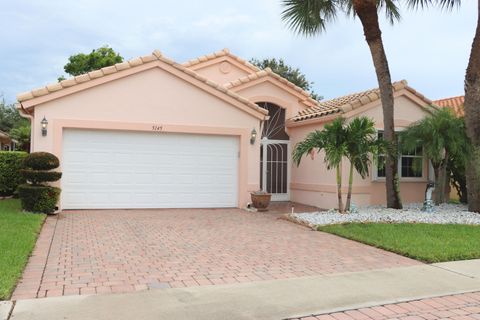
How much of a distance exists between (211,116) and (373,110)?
199 inches

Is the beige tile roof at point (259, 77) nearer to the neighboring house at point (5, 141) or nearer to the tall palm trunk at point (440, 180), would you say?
the tall palm trunk at point (440, 180)

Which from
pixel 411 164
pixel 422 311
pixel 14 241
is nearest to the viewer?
pixel 422 311

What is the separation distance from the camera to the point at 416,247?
27.1 feet

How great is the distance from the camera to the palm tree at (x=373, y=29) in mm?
12969

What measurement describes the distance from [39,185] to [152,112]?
12.3ft

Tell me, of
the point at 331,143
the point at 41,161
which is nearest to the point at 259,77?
the point at 331,143

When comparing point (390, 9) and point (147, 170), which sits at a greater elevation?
point (390, 9)

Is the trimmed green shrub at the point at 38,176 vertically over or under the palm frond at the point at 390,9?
under

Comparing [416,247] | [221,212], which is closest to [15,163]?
[221,212]

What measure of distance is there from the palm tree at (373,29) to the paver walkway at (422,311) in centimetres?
789

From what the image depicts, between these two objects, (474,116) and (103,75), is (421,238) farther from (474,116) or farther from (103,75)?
(103,75)

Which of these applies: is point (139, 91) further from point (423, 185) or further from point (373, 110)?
point (423, 185)

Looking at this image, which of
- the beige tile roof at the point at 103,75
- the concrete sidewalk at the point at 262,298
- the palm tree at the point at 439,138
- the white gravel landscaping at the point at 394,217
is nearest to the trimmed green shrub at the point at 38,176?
the beige tile roof at the point at 103,75

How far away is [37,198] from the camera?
1167 centimetres
